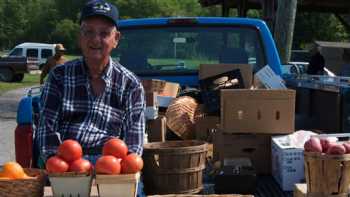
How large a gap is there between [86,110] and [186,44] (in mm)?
2451

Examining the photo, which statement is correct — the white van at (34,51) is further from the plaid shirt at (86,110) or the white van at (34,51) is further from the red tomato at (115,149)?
the red tomato at (115,149)

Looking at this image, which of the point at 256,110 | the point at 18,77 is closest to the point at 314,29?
the point at 18,77

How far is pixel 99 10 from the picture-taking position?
11.0 ft

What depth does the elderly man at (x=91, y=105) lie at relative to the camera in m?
3.45

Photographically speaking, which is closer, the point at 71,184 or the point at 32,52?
the point at 71,184

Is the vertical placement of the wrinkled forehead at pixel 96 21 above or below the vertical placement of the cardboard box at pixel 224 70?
A: above

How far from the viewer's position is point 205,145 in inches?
154

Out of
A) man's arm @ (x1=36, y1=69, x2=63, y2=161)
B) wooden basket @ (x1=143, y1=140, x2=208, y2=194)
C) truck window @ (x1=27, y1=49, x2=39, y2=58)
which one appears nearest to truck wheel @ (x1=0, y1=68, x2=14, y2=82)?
truck window @ (x1=27, y1=49, x2=39, y2=58)

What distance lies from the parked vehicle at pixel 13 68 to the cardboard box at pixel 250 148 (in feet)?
103

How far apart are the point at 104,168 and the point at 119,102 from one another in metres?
A: 0.64

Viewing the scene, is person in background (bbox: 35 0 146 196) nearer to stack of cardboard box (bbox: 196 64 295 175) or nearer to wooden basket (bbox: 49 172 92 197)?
wooden basket (bbox: 49 172 92 197)

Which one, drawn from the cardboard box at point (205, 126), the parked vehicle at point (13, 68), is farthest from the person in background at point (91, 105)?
the parked vehicle at point (13, 68)

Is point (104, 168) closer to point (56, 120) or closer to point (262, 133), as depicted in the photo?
point (56, 120)

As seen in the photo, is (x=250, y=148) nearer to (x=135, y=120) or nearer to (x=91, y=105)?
(x=135, y=120)
